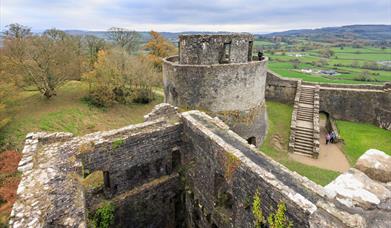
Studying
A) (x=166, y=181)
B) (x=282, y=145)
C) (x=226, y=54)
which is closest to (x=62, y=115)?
(x=226, y=54)

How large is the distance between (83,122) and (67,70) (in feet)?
21.9

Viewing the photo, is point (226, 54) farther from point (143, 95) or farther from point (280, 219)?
point (143, 95)

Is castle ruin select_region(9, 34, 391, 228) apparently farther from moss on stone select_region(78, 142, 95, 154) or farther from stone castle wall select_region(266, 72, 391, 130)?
stone castle wall select_region(266, 72, 391, 130)

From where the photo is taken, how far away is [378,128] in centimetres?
2111

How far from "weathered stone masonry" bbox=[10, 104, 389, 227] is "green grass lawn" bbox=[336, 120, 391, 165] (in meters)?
11.7

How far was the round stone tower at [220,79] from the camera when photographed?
14320mm

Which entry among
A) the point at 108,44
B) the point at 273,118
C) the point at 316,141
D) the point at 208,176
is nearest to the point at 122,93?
the point at 108,44

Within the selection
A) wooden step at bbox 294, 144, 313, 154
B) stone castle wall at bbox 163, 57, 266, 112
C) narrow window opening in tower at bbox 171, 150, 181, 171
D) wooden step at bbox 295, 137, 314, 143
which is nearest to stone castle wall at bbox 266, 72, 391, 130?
wooden step at bbox 295, 137, 314, 143

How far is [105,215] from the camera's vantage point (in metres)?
8.44

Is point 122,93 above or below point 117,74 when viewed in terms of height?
below

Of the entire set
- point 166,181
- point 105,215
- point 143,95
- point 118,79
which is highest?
point 118,79

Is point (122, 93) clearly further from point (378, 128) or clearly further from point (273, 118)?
point (378, 128)

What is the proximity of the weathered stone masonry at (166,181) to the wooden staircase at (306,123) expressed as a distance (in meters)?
9.92

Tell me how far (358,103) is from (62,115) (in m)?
29.4
